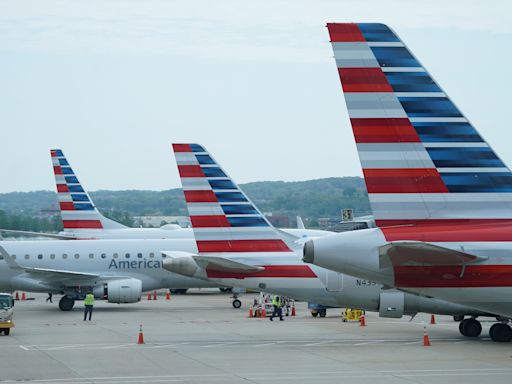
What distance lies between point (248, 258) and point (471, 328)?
8107mm

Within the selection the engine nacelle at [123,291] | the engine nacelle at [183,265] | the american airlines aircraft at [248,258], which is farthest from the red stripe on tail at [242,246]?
the engine nacelle at [123,291]

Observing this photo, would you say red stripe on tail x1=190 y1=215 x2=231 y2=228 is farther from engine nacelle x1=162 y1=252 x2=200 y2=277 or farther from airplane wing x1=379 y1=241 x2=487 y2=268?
airplane wing x1=379 y1=241 x2=487 y2=268

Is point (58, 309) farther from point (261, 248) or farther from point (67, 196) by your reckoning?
point (67, 196)

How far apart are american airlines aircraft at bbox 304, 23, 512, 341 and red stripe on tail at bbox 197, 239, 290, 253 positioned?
17910 mm

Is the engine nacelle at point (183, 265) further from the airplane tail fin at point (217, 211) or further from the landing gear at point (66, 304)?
the landing gear at point (66, 304)

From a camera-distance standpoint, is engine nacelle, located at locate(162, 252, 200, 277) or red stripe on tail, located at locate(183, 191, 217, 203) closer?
red stripe on tail, located at locate(183, 191, 217, 203)

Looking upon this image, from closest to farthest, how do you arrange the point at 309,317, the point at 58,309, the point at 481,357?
the point at 481,357 → the point at 309,317 → the point at 58,309

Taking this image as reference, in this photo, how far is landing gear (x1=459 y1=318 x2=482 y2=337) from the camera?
1316 inches

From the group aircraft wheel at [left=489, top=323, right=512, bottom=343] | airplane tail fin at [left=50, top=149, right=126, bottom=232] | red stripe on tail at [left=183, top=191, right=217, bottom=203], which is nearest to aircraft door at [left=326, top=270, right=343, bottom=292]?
aircraft wheel at [left=489, top=323, right=512, bottom=343]

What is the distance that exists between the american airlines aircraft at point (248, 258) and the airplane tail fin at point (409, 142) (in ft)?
45.3

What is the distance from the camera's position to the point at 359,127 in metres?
19.5

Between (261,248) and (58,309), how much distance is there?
1651 cm

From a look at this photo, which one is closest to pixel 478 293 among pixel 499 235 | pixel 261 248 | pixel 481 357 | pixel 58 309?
pixel 499 235

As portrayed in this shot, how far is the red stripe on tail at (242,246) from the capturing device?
37.2m
